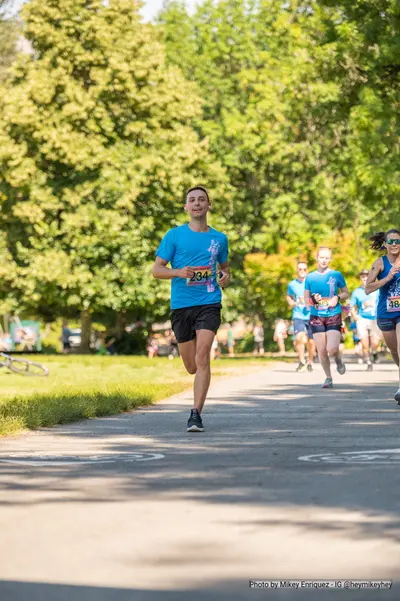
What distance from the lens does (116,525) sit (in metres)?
6.27

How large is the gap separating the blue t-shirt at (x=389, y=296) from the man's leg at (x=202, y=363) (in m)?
4.02

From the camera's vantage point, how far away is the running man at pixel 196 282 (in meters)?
12.6

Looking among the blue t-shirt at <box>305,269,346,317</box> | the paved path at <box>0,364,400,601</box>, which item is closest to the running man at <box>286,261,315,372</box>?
the blue t-shirt at <box>305,269,346,317</box>

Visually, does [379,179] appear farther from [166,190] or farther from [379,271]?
[166,190]

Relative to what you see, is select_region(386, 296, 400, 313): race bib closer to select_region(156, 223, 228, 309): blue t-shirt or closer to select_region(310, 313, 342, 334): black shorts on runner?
select_region(156, 223, 228, 309): blue t-shirt

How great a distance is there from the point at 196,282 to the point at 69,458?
3.56 metres

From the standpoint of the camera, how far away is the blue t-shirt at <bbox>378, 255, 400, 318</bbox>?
16.1 metres

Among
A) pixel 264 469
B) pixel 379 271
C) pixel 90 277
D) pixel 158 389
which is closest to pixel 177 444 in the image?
pixel 264 469

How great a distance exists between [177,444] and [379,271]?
20.7 ft

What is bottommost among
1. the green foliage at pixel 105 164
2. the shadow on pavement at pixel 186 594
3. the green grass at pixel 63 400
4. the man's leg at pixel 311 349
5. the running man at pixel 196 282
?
the man's leg at pixel 311 349

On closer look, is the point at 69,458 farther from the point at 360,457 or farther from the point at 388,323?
the point at 388,323

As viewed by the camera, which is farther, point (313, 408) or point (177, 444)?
point (313, 408)

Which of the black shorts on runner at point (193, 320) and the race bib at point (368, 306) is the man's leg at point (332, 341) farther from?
the race bib at point (368, 306)

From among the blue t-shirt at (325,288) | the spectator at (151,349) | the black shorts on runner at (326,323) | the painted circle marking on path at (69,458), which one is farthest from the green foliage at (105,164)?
the painted circle marking on path at (69,458)
